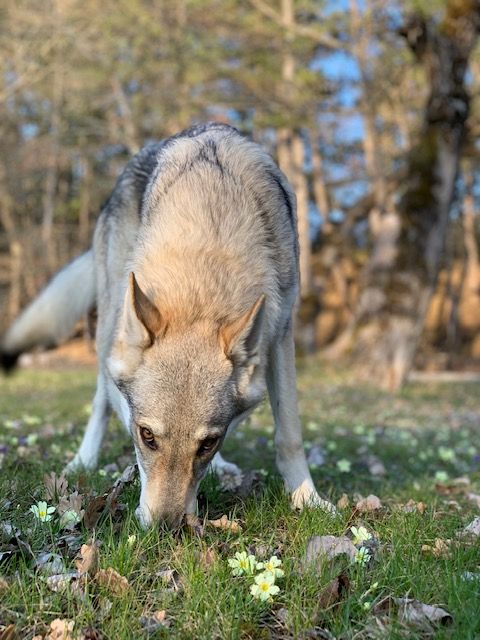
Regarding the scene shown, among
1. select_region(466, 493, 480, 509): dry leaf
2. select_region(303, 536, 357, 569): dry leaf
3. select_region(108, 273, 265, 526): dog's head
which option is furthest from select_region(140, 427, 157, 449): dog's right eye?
select_region(466, 493, 480, 509): dry leaf

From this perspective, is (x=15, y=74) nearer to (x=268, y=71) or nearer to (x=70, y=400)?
(x=268, y=71)

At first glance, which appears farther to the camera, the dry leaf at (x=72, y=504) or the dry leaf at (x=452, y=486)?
the dry leaf at (x=452, y=486)

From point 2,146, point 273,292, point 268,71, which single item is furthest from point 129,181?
point 2,146

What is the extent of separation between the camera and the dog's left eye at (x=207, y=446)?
316 cm

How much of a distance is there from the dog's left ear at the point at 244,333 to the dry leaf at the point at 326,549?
0.92 m

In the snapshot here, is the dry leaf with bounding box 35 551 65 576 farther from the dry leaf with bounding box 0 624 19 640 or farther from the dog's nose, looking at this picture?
the dog's nose

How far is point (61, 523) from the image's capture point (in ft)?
9.62

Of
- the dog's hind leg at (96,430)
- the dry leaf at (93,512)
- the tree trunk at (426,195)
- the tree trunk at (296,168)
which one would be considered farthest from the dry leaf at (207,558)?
the tree trunk at (296,168)

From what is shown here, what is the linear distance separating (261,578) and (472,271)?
99.7 ft

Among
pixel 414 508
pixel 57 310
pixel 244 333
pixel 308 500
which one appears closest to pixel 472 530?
pixel 414 508

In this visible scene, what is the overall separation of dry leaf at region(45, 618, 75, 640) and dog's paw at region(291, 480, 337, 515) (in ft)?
4.74

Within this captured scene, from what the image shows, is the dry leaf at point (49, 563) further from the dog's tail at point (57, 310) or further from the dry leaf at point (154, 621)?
the dog's tail at point (57, 310)

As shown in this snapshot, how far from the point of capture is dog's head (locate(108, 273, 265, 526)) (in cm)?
309

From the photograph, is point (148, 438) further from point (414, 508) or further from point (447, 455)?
point (447, 455)
